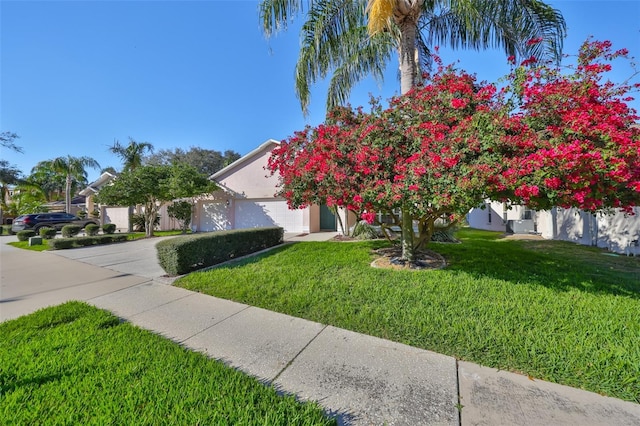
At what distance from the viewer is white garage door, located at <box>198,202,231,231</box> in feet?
53.4

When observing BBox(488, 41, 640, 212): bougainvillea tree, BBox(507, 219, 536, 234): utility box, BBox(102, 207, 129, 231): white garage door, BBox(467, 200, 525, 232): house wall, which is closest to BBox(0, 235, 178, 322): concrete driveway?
BBox(488, 41, 640, 212): bougainvillea tree

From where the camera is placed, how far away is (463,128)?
154 inches

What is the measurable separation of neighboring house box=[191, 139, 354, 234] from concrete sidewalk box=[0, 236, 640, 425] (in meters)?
9.35

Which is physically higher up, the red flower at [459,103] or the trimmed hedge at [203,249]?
the red flower at [459,103]

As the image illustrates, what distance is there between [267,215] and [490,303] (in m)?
12.6

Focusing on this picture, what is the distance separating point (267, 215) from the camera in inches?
593

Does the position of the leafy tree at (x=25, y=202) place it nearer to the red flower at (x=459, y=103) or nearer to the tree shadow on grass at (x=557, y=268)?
the red flower at (x=459, y=103)

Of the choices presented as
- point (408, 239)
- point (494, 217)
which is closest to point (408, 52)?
point (408, 239)

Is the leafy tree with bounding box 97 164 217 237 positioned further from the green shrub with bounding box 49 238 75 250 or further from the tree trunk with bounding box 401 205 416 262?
the tree trunk with bounding box 401 205 416 262

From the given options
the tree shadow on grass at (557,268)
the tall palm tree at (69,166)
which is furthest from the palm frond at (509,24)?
the tall palm tree at (69,166)

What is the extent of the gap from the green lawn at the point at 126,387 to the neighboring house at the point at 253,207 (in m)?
10.7

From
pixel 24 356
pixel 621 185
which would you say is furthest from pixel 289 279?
pixel 621 185

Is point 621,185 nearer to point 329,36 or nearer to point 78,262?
point 329,36

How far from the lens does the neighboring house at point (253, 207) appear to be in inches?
561
